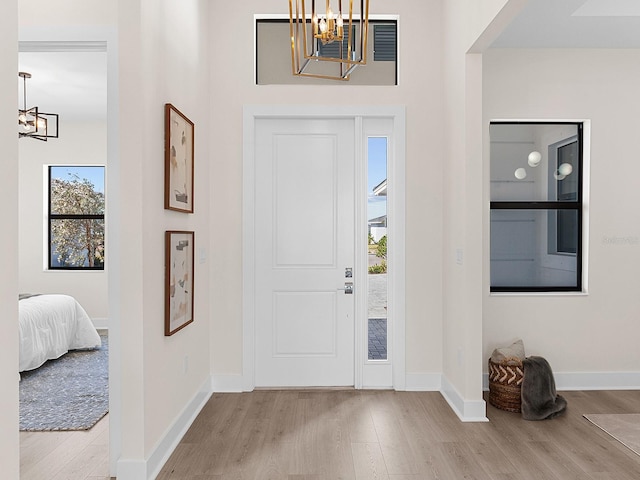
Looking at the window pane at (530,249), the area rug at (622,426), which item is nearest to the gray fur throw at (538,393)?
the area rug at (622,426)

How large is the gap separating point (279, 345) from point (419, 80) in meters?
2.44

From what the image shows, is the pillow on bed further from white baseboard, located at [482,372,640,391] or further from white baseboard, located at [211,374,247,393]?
white baseboard, located at [211,374,247,393]

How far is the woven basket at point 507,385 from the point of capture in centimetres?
363

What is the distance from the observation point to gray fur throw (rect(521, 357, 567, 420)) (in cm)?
352

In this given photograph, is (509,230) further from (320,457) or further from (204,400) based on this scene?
(204,400)

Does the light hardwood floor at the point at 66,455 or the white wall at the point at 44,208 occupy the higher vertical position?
the white wall at the point at 44,208

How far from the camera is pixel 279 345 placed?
13.9 ft

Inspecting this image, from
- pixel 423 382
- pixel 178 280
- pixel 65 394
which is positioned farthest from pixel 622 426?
pixel 65 394

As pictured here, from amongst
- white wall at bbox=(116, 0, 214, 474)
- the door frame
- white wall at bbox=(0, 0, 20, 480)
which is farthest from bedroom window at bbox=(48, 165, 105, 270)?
white wall at bbox=(0, 0, 20, 480)

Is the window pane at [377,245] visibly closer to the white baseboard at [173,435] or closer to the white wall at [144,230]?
the white baseboard at [173,435]

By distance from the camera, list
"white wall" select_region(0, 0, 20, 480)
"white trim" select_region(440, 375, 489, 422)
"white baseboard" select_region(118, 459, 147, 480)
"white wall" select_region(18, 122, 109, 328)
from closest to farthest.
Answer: "white wall" select_region(0, 0, 20, 480), "white baseboard" select_region(118, 459, 147, 480), "white trim" select_region(440, 375, 489, 422), "white wall" select_region(18, 122, 109, 328)

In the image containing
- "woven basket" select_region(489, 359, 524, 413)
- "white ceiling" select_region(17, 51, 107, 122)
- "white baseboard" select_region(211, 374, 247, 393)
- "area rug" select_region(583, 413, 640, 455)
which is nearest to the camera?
"area rug" select_region(583, 413, 640, 455)

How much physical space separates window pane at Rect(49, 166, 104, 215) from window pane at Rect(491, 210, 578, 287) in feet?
17.5

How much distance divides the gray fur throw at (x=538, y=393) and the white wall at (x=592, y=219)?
607 mm
